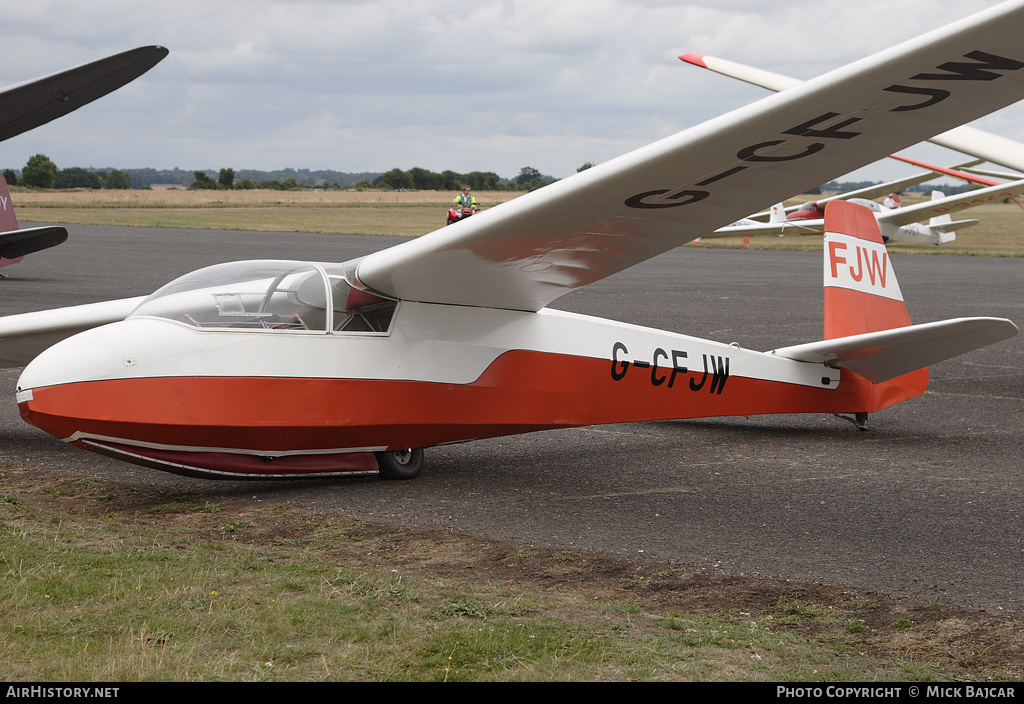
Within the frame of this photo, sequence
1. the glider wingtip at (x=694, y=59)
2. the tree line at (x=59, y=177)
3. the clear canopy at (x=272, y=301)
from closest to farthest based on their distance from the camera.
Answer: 1. the clear canopy at (x=272, y=301)
2. the glider wingtip at (x=694, y=59)
3. the tree line at (x=59, y=177)

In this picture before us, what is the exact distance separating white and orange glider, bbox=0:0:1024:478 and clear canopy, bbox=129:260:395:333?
0.6 inches

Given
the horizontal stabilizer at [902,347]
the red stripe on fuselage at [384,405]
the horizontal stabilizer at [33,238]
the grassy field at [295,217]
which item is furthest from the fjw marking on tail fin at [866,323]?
the grassy field at [295,217]

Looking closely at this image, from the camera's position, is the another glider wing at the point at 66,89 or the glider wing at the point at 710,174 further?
the another glider wing at the point at 66,89

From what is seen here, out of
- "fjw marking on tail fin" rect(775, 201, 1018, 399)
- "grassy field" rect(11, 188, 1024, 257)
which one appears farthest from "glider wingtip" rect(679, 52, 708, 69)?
"grassy field" rect(11, 188, 1024, 257)

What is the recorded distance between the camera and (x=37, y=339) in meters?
8.26

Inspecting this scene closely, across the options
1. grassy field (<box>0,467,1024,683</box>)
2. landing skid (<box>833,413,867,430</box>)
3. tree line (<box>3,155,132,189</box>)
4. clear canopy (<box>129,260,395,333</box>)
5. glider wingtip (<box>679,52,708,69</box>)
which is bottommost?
grassy field (<box>0,467,1024,683</box>)

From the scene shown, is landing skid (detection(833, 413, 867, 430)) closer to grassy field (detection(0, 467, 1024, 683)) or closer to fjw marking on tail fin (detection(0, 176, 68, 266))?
grassy field (detection(0, 467, 1024, 683))

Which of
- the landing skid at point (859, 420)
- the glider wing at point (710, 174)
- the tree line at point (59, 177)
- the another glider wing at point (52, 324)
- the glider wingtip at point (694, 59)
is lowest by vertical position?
the landing skid at point (859, 420)

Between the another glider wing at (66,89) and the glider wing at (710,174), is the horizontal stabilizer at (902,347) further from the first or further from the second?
the another glider wing at (66,89)

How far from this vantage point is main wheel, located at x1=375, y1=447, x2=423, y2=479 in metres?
7.09

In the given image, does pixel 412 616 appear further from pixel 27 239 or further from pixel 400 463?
pixel 27 239

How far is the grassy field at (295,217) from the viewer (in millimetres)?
44844

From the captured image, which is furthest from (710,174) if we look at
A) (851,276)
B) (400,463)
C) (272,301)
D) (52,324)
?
(52,324)

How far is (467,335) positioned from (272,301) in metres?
1.42
